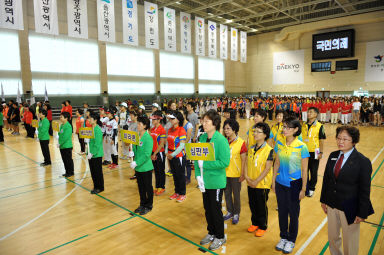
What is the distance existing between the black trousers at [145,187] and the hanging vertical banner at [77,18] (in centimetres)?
1145

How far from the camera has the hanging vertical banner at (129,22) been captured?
13.9 metres

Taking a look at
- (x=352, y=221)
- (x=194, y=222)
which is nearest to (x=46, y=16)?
(x=194, y=222)

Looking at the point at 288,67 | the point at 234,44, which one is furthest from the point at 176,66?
the point at 288,67

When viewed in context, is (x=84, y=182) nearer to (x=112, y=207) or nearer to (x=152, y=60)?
(x=112, y=207)

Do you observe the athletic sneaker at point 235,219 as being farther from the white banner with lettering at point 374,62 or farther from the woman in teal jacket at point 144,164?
the white banner with lettering at point 374,62

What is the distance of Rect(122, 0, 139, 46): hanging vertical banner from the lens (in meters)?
13.9

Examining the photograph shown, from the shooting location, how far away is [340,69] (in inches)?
980

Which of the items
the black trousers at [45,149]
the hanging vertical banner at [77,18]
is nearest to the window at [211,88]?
the hanging vertical banner at [77,18]

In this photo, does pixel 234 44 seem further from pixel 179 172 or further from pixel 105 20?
pixel 179 172

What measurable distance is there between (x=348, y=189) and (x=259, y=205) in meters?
1.34

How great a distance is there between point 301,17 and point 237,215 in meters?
29.2

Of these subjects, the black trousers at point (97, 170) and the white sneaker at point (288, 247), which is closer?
the white sneaker at point (288, 247)

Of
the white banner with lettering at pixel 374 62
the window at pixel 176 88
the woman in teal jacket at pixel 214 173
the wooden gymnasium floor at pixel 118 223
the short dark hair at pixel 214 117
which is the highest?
the white banner with lettering at pixel 374 62

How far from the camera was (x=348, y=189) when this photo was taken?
2.19m
